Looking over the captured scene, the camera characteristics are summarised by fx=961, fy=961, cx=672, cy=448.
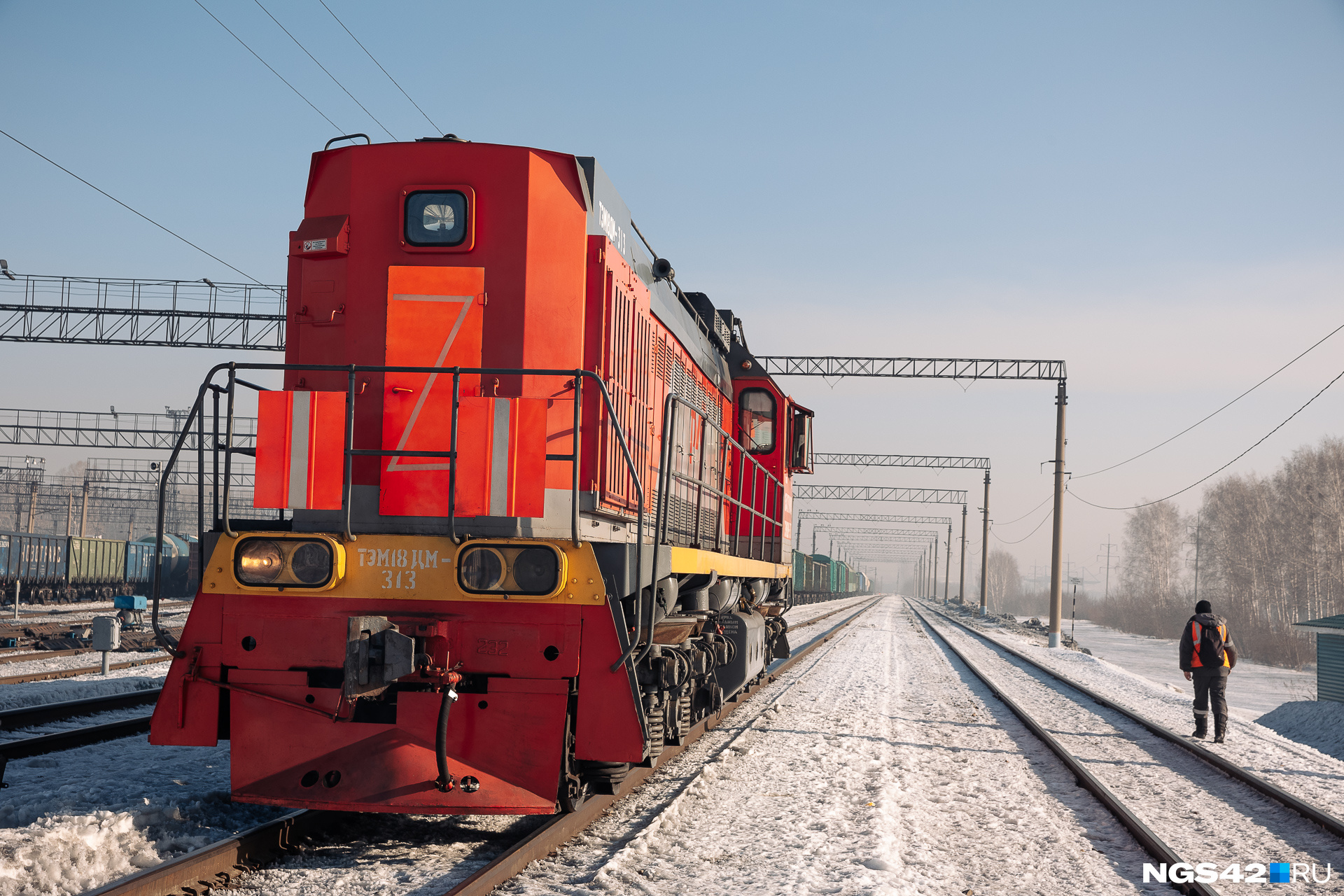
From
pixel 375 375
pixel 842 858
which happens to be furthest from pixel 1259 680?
pixel 375 375

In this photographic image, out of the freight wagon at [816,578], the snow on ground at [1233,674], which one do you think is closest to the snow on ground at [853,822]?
the snow on ground at [1233,674]

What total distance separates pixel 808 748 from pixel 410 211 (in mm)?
5435

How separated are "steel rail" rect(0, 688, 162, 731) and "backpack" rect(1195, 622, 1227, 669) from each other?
31.9 feet

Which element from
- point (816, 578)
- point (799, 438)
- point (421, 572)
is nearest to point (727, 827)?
point (421, 572)

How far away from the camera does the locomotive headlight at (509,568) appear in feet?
14.8

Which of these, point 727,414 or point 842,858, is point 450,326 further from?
point 727,414

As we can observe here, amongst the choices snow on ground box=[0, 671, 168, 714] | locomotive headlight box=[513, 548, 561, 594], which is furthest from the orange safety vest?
snow on ground box=[0, 671, 168, 714]

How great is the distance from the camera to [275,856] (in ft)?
15.0

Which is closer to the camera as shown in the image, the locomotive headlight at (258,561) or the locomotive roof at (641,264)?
the locomotive headlight at (258,561)

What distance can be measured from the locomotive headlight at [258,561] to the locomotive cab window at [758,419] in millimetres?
6603

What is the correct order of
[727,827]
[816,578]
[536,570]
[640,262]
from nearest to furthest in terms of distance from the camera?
1. [536,570]
2. [727,827]
3. [640,262]
4. [816,578]

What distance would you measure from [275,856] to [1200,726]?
29.8 feet

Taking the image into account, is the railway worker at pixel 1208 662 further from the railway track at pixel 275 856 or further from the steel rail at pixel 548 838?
the railway track at pixel 275 856

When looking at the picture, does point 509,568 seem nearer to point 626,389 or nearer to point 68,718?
point 626,389
